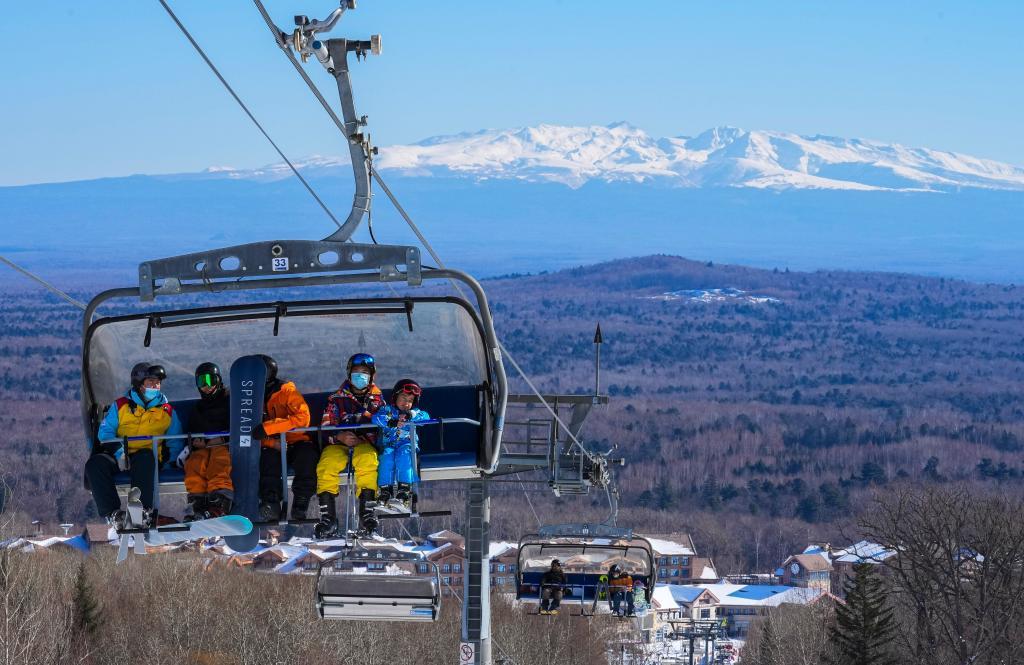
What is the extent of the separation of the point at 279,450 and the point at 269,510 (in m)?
0.43

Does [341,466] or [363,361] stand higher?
[363,361]

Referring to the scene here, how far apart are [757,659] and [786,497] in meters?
108

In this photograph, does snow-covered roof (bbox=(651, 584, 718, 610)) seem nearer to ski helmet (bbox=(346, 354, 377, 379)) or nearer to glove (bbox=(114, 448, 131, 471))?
glove (bbox=(114, 448, 131, 471))

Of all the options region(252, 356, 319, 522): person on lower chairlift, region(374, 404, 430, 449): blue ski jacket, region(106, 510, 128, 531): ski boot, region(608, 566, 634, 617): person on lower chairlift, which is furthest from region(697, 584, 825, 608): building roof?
region(106, 510, 128, 531): ski boot

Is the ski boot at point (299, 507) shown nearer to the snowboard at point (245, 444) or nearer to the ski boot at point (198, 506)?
the snowboard at point (245, 444)

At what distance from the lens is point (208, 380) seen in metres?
14.2

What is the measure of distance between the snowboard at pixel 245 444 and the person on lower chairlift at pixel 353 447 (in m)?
0.49

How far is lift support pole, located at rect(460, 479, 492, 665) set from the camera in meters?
24.6

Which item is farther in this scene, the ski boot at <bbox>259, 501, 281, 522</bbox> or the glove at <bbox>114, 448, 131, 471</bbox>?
the glove at <bbox>114, 448, 131, 471</bbox>

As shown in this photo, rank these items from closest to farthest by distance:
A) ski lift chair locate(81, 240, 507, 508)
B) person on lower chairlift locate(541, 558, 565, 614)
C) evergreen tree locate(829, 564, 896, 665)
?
1. ski lift chair locate(81, 240, 507, 508)
2. person on lower chairlift locate(541, 558, 565, 614)
3. evergreen tree locate(829, 564, 896, 665)

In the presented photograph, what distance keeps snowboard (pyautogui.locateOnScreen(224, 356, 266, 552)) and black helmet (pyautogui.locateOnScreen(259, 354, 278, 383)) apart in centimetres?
12

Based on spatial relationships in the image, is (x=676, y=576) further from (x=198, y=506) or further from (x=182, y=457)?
(x=198, y=506)

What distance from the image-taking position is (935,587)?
5144 cm

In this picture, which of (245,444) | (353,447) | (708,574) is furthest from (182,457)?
(708,574)
